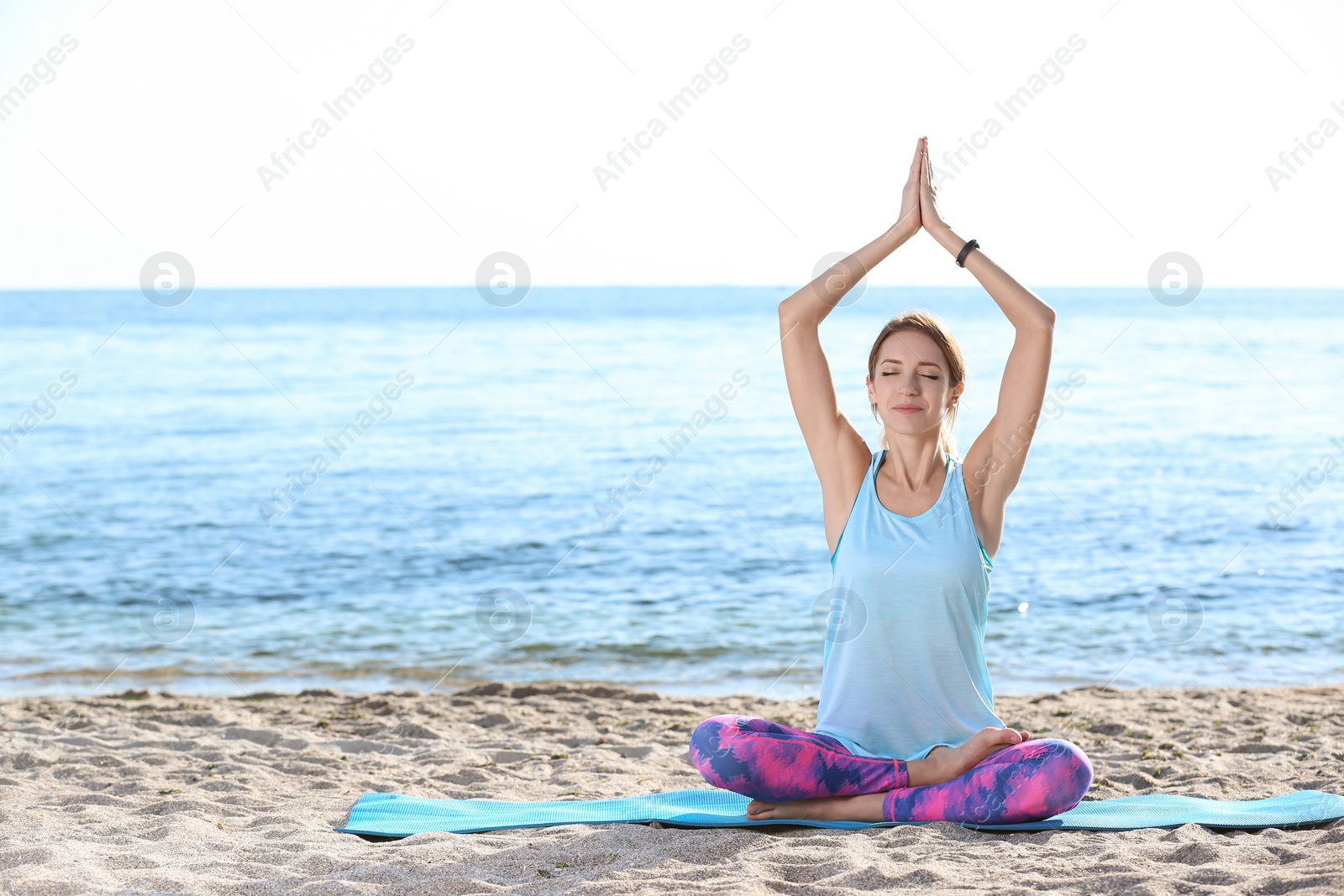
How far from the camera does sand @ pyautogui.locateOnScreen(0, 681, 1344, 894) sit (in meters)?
2.97

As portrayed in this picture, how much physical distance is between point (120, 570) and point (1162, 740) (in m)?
9.27

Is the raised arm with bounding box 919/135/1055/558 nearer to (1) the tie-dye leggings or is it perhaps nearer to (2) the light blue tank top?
(2) the light blue tank top

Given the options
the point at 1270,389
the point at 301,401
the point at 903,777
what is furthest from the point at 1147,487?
the point at 301,401

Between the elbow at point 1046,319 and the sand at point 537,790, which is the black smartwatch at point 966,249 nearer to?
the elbow at point 1046,319

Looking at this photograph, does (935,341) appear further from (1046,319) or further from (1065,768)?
(1065,768)

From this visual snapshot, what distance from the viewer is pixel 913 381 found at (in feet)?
11.6

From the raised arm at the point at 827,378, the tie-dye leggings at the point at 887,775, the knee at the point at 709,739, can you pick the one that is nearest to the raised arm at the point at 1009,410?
the raised arm at the point at 827,378

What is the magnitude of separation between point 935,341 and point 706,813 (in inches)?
71.1

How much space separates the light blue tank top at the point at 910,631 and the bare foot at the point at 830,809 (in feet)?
0.51

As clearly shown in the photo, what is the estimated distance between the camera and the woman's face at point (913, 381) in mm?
3535

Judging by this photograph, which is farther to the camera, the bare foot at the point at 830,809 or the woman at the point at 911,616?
the bare foot at the point at 830,809

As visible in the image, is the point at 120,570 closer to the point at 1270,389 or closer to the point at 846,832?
the point at 846,832

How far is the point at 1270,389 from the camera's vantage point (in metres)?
25.2

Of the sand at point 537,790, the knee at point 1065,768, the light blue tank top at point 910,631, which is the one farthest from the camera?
the light blue tank top at point 910,631
